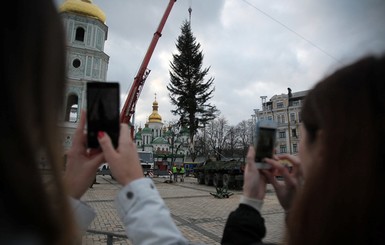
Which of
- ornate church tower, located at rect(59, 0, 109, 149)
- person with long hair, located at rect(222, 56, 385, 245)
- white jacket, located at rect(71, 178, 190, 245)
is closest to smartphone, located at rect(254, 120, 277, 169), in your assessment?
person with long hair, located at rect(222, 56, 385, 245)

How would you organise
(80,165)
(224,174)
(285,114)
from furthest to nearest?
(285,114), (224,174), (80,165)

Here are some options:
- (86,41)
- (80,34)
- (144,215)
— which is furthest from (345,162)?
(80,34)

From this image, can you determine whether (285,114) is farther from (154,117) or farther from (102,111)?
(102,111)

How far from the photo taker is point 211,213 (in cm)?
957

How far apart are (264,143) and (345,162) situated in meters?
0.63

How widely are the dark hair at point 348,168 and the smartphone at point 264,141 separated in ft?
1.54

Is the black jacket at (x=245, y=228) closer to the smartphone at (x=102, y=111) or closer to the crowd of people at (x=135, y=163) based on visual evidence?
the crowd of people at (x=135, y=163)

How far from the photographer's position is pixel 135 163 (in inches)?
46.6

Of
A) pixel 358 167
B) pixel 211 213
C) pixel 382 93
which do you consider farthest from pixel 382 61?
pixel 211 213

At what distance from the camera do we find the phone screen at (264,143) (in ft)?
4.90

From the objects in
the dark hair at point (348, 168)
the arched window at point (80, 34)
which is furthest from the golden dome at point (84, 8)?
the dark hair at point (348, 168)

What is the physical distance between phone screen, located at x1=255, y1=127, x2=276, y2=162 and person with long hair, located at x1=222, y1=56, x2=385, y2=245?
412mm

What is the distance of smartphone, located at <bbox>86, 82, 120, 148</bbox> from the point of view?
1.22 meters

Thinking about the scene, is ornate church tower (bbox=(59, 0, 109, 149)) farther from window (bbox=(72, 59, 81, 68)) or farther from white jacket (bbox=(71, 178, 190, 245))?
white jacket (bbox=(71, 178, 190, 245))
